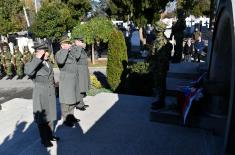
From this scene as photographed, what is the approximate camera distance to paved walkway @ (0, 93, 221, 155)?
219 inches

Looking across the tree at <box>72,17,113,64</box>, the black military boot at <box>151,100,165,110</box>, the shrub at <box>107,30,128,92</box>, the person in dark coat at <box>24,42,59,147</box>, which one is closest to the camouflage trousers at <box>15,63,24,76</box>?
the tree at <box>72,17,113,64</box>

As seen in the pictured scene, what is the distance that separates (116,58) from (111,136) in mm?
4258

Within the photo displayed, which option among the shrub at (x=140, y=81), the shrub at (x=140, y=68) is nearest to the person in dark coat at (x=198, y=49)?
the shrub at (x=140, y=68)

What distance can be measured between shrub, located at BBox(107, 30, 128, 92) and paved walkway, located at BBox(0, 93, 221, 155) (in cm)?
227

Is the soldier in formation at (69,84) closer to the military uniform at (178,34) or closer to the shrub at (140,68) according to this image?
the shrub at (140,68)

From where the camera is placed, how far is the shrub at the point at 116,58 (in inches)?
398

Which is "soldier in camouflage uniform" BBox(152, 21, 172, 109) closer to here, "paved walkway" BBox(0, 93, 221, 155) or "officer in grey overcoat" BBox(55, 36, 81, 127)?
"paved walkway" BBox(0, 93, 221, 155)

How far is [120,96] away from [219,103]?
3291 mm

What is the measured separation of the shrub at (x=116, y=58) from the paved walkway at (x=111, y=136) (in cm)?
227

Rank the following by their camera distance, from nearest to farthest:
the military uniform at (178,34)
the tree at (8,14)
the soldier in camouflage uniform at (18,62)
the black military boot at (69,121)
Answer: the black military boot at (69,121), the military uniform at (178,34), the soldier in camouflage uniform at (18,62), the tree at (8,14)

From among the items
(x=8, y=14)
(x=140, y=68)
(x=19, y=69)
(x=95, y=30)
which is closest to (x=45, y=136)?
(x=140, y=68)

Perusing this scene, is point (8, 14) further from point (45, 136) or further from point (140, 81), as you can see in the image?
point (45, 136)

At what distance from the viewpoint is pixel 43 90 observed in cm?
559

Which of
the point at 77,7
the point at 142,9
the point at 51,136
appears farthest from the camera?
the point at 77,7
